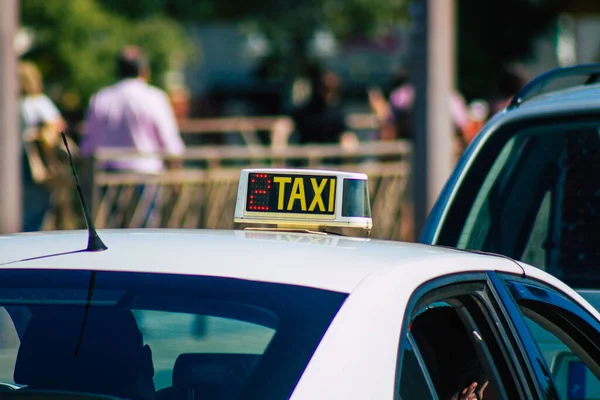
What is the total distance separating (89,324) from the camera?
7.72ft

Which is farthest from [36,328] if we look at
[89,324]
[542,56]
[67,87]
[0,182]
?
[542,56]

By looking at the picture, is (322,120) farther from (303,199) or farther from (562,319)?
(303,199)

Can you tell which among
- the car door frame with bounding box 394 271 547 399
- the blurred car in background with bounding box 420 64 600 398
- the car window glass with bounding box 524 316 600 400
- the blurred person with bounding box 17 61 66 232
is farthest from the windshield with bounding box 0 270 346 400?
the blurred person with bounding box 17 61 66 232

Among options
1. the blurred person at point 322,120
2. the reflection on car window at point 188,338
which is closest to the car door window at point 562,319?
the reflection on car window at point 188,338

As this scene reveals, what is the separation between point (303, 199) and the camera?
113 inches

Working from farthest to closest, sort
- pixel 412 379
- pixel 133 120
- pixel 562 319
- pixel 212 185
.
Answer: pixel 212 185, pixel 133 120, pixel 562 319, pixel 412 379

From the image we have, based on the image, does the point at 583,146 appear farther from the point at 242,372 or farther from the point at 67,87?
the point at 67,87

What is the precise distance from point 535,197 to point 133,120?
4.72 m

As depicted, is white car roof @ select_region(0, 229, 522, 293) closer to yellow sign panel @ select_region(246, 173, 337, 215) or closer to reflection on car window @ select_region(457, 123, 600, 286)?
yellow sign panel @ select_region(246, 173, 337, 215)

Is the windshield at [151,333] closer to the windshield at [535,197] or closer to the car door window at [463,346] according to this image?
the car door window at [463,346]

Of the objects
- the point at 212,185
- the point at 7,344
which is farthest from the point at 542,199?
the point at 212,185

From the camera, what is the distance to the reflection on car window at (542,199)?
4270 millimetres

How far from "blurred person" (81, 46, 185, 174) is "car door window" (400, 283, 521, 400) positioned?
576 cm

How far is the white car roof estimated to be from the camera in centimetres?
231
